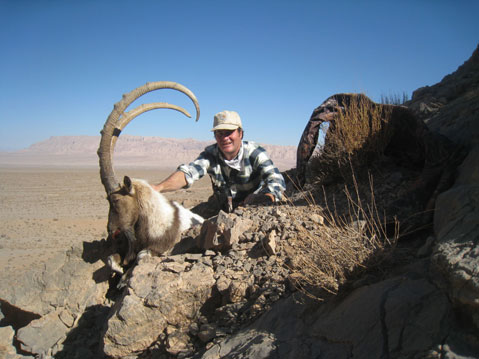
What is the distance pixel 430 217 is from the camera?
2.59 meters

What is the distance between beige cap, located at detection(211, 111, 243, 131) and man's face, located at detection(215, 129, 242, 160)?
9 centimetres

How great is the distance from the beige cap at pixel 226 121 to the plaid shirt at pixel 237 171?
45cm

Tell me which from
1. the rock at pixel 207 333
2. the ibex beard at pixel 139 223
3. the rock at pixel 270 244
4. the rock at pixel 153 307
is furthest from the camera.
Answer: the ibex beard at pixel 139 223

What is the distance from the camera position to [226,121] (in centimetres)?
402

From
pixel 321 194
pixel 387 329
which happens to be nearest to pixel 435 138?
pixel 321 194

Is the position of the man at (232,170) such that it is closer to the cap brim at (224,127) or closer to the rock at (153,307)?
the cap brim at (224,127)

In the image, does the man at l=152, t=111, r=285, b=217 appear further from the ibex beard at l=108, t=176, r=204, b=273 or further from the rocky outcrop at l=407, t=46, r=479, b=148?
the rocky outcrop at l=407, t=46, r=479, b=148

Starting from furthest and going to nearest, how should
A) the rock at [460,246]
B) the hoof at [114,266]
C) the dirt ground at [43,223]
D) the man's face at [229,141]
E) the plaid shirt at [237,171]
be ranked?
1. the dirt ground at [43,223]
2. the plaid shirt at [237,171]
3. the man's face at [229,141]
4. the hoof at [114,266]
5. the rock at [460,246]

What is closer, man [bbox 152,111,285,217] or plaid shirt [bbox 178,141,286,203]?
man [bbox 152,111,285,217]

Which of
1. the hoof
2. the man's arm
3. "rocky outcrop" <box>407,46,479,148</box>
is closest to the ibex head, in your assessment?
the hoof

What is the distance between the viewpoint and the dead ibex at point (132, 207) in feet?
10.9

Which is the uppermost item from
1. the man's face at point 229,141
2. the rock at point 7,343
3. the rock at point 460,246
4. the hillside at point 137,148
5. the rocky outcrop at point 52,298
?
the hillside at point 137,148

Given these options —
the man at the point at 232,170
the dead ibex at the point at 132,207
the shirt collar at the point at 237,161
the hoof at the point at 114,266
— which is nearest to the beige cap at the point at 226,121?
the man at the point at 232,170

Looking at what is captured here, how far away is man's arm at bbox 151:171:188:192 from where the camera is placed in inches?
149
